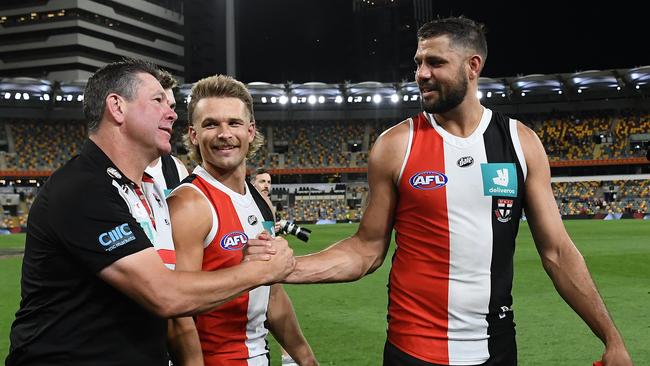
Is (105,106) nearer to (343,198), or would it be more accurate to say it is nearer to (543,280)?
(543,280)

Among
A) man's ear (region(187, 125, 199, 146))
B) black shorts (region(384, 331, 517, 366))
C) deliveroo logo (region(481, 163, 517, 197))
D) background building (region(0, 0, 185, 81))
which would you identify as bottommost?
black shorts (region(384, 331, 517, 366))

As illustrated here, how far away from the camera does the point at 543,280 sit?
14.1 meters

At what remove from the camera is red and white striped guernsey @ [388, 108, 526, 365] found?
324 cm

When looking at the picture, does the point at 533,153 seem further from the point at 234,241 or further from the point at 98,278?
the point at 98,278

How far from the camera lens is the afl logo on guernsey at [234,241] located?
324 cm

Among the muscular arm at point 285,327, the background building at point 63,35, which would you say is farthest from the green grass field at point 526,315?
the background building at point 63,35

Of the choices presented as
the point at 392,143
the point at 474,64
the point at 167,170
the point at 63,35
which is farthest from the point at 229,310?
the point at 63,35

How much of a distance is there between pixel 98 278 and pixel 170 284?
0.29 metres

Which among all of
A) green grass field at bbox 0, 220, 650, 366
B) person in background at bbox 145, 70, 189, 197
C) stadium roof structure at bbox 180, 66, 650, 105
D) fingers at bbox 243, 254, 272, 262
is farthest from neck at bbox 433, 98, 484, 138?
stadium roof structure at bbox 180, 66, 650, 105

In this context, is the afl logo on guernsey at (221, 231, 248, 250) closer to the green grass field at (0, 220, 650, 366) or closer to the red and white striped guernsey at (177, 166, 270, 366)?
the red and white striped guernsey at (177, 166, 270, 366)

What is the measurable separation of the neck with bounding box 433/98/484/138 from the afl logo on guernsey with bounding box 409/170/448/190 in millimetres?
307

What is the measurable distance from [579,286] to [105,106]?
2535 millimetres

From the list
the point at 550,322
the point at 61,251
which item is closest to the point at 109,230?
the point at 61,251

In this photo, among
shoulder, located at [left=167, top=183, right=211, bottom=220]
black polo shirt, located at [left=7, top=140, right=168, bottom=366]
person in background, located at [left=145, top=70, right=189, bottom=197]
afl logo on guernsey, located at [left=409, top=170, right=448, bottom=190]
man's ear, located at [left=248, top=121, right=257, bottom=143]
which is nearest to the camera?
black polo shirt, located at [left=7, top=140, right=168, bottom=366]
